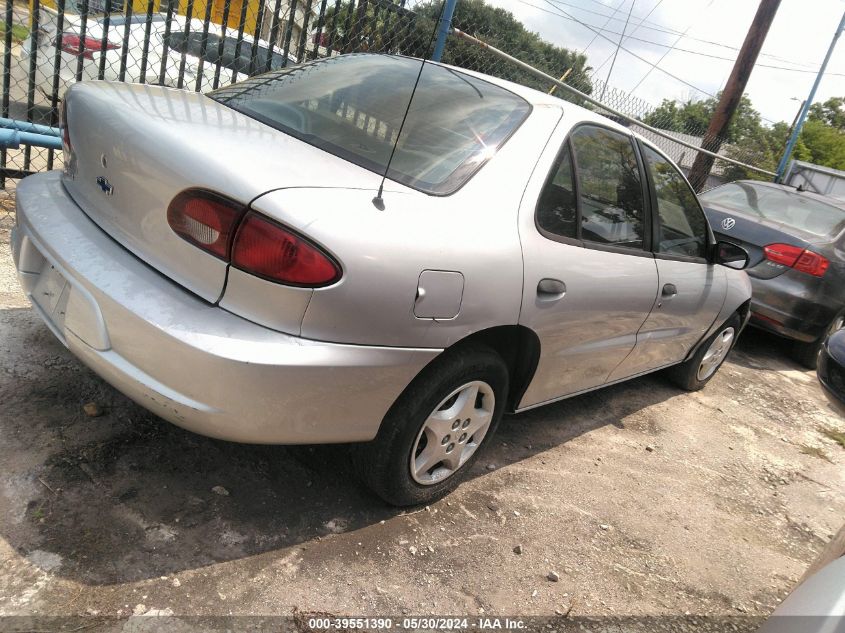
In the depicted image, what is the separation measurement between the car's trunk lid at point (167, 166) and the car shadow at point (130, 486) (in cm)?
81

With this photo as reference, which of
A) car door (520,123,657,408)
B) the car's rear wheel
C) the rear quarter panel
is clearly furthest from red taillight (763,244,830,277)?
the rear quarter panel

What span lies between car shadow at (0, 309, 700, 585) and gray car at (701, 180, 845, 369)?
3947 millimetres

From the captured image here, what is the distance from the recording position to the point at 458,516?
8.53 ft

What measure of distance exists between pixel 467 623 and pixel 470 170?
1.52 metres

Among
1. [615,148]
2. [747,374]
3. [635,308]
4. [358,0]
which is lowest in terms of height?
[747,374]

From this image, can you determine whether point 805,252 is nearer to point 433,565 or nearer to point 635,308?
point 635,308

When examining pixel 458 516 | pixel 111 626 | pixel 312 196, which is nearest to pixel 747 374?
pixel 458 516

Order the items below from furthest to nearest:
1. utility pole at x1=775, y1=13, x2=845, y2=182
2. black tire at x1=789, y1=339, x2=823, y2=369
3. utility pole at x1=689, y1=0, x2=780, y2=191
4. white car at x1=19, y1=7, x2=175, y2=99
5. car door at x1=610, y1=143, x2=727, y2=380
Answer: utility pole at x1=775, y1=13, x2=845, y2=182 → utility pole at x1=689, y1=0, x2=780, y2=191 → black tire at x1=789, y1=339, x2=823, y2=369 → white car at x1=19, y1=7, x2=175, y2=99 → car door at x1=610, y1=143, x2=727, y2=380

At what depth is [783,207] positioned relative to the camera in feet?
20.6

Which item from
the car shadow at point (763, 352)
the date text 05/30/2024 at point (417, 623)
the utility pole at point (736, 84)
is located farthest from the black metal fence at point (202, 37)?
the utility pole at point (736, 84)

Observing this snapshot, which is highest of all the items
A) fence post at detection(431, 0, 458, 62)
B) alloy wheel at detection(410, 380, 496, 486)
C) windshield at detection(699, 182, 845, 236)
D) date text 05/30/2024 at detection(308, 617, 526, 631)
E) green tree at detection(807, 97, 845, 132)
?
green tree at detection(807, 97, 845, 132)

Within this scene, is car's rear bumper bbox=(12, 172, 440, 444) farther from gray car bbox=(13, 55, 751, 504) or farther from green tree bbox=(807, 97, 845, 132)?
green tree bbox=(807, 97, 845, 132)

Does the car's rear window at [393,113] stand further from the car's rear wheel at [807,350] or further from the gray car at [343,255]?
the car's rear wheel at [807,350]

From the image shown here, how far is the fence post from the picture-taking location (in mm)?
4965
